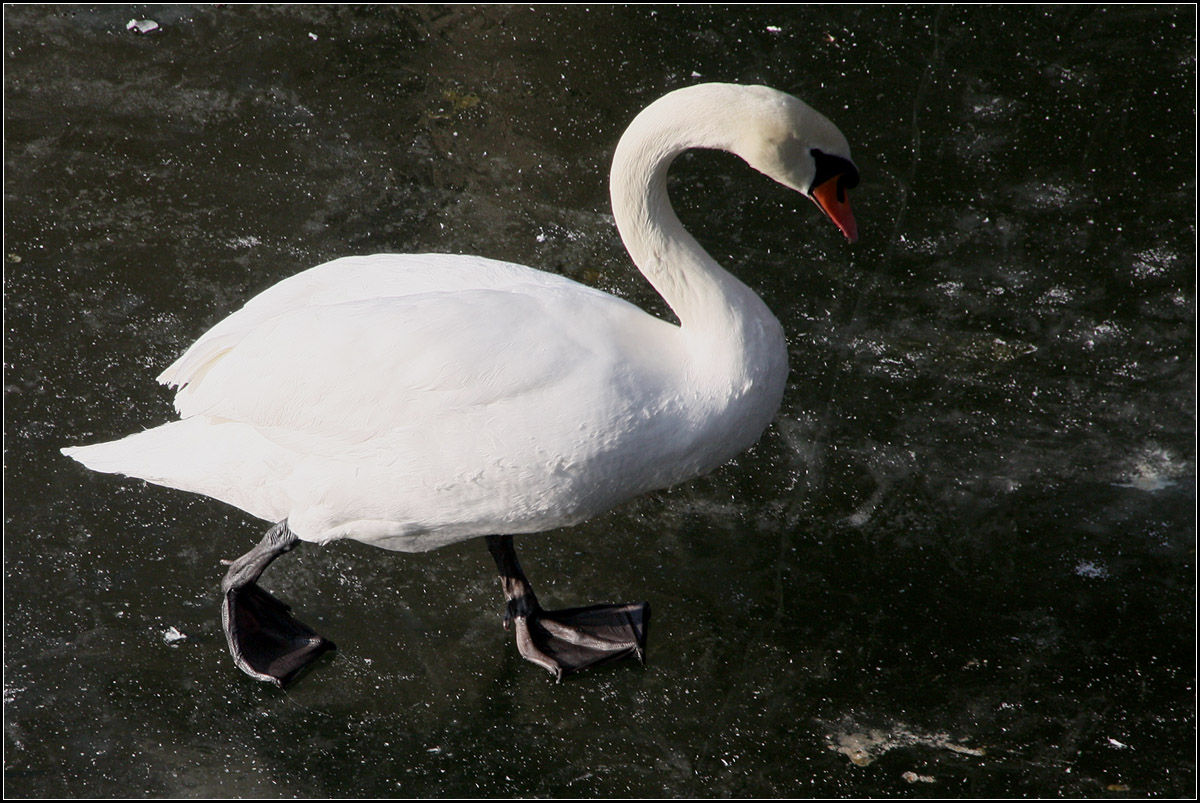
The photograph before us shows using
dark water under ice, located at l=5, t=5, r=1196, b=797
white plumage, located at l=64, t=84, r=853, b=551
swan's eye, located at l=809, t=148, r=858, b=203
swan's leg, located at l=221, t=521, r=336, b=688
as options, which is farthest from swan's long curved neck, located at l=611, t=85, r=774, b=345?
swan's leg, located at l=221, t=521, r=336, b=688

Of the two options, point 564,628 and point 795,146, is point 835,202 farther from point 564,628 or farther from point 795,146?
point 564,628

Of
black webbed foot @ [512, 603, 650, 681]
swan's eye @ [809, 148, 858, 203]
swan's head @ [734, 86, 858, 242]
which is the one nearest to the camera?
swan's head @ [734, 86, 858, 242]

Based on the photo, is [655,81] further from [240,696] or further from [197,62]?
[240,696]

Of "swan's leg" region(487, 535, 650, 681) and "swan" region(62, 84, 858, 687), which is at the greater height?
"swan" region(62, 84, 858, 687)

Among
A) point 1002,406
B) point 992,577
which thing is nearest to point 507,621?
point 992,577

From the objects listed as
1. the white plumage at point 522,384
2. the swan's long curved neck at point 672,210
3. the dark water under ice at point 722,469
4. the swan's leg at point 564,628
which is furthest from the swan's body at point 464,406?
the dark water under ice at point 722,469

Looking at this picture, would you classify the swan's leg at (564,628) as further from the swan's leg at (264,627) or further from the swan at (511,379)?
the swan's leg at (264,627)

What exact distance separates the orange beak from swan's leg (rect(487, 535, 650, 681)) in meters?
1.39

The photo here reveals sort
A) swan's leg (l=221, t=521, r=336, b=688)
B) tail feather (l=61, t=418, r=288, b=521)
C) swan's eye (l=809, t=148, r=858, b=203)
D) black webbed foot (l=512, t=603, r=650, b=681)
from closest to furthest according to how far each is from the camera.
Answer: swan's eye (l=809, t=148, r=858, b=203) < tail feather (l=61, t=418, r=288, b=521) < swan's leg (l=221, t=521, r=336, b=688) < black webbed foot (l=512, t=603, r=650, b=681)

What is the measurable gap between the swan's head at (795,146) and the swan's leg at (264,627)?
5.90 feet

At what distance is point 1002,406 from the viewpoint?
4.66 m

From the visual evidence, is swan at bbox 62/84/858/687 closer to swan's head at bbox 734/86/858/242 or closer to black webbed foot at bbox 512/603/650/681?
swan's head at bbox 734/86/858/242

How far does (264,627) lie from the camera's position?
3.71 metres

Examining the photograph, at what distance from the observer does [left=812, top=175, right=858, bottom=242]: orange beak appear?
3270 mm
